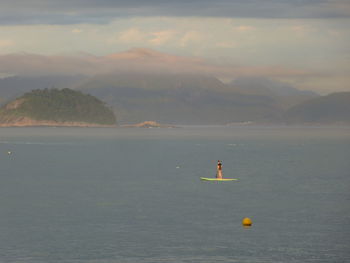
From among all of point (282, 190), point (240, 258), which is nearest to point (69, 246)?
point (240, 258)

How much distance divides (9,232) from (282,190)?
48.9 meters

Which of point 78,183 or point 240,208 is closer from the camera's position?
point 240,208

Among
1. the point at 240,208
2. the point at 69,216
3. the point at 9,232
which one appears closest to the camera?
the point at 9,232

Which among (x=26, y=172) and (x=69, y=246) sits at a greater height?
(x=26, y=172)

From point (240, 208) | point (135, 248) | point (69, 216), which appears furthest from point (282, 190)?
point (135, 248)

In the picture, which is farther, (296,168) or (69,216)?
(296,168)

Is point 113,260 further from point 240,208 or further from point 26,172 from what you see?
point 26,172

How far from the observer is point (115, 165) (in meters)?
156

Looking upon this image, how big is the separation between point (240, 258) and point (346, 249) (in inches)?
380

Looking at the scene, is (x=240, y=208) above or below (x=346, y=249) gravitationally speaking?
above

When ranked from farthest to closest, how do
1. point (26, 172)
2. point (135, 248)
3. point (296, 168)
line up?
point (296, 168) < point (26, 172) < point (135, 248)

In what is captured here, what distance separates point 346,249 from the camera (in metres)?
57.4

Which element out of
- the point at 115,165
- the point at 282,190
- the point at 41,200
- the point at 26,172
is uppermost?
the point at 115,165

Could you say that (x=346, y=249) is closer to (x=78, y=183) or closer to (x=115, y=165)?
(x=78, y=183)
